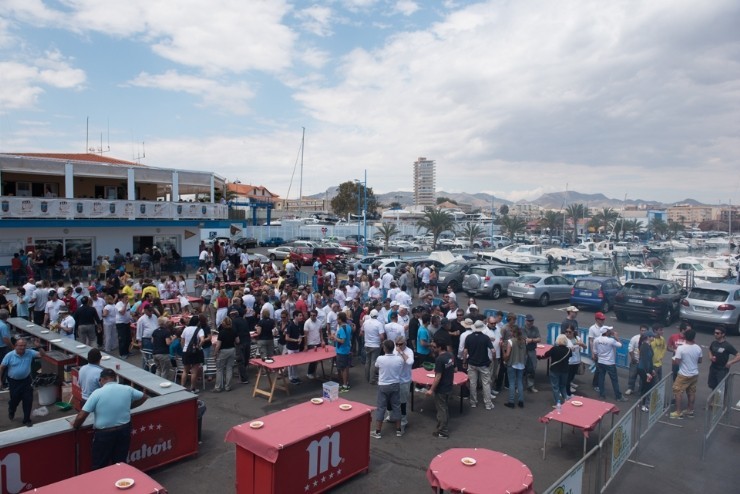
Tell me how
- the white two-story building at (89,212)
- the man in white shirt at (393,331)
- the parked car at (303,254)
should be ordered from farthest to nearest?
the parked car at (303,254)
the white two-story building at (89,212)
the man in white shirt at (393,331)

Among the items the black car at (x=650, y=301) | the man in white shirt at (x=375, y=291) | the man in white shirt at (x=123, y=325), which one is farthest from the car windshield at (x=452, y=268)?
the man in white shirt at (x=123, y=325)

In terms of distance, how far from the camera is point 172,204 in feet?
93.2

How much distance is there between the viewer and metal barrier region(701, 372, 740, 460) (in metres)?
7.88

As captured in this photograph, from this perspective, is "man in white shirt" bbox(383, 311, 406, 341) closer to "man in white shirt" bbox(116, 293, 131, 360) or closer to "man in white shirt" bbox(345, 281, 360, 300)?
"man in white shirt" bbox(345, 281, 360, 300)

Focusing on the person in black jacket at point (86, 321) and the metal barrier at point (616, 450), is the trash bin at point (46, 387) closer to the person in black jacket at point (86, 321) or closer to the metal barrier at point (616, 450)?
the person in black jacket at point (86, 321)

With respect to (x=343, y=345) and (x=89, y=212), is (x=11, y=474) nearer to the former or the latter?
(x=343, y=345)

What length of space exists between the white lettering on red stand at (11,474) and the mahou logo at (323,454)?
11.2 feet

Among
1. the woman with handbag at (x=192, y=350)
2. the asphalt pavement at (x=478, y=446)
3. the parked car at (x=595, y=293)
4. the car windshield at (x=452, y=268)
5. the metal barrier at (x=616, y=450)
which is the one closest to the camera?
the metal barrier at (x=616, y=450)

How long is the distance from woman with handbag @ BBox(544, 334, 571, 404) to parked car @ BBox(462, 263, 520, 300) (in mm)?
13768

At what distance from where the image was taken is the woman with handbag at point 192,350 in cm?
1030

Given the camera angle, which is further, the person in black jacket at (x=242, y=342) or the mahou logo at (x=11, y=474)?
the person in black jacket at (x=242, y=342)

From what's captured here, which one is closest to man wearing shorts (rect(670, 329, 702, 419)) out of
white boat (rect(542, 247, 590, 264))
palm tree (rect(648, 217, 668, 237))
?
white boat (rect(542, 247, 590, 264))

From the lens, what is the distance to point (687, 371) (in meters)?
9.29

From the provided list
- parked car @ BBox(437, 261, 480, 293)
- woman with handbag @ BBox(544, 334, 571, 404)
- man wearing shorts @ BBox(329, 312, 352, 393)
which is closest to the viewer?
woman with handbag @ BBox(544, 334, 571, 404)
